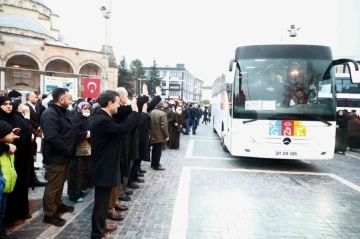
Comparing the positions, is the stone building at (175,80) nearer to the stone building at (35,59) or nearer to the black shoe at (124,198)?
the stone building at (35,59)

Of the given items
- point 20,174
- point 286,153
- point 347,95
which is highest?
point 347,95

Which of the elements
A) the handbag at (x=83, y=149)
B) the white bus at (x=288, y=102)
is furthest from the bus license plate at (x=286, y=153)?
the handbag at (x=83, y=149)

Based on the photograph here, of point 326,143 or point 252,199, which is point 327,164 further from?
point 252,199

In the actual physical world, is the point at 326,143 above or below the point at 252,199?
above

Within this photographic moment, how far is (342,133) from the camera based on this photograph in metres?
12.4

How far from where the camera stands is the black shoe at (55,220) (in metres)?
4.29

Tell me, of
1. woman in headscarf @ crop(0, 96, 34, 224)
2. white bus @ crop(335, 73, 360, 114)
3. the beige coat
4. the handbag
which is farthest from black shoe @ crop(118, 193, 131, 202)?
white bus @ crop(335, 73, 360, 114)

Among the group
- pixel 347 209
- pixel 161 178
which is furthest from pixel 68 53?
pixel 347 209

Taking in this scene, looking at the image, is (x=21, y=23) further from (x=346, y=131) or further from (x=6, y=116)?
(x=6, y=116)

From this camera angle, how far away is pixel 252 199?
5785 mm

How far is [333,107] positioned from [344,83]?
53.3ft

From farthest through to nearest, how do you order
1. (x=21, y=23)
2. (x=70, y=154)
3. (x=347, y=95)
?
(x=21, y=23) → (x=347, y=95) → (x=70, y=154)

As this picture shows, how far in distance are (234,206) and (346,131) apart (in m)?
9.64

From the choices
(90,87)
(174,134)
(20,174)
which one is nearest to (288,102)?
(174,134)
